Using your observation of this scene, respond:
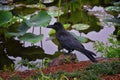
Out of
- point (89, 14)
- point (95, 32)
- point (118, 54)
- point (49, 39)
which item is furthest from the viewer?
point (89, 14)

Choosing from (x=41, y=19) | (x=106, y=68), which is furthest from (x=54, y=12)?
(x=106, y=68)

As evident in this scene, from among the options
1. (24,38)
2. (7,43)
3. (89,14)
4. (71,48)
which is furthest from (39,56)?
(89,14)

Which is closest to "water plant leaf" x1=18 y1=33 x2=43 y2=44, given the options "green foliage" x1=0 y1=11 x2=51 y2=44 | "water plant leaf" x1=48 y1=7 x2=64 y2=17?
"green foliage" x1=0 y1=11 x2=51 y2=44

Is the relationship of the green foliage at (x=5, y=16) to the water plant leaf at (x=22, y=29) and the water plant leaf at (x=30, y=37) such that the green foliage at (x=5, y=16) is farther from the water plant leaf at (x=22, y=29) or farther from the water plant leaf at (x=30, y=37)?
the water plant leaf at (x=30, y=37)

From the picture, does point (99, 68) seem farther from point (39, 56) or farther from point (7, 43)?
point (7, 43)

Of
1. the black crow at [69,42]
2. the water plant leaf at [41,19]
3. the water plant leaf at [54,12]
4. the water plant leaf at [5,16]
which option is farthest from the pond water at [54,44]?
the black crow at [69,42]

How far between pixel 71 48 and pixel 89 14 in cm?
522

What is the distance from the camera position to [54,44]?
28.5ft

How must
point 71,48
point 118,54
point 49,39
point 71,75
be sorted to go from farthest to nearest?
point 49,39 < point 118,54 < point 71,48 < point 71,75

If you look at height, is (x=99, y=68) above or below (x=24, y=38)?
above

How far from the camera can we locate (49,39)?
8.35 metres

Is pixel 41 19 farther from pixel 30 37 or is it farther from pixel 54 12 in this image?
pixel 54 12

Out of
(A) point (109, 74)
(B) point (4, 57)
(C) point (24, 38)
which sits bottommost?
(B) point (4, 57)

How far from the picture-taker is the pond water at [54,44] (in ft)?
25.6
